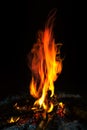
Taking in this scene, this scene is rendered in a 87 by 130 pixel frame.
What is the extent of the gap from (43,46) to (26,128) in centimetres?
119

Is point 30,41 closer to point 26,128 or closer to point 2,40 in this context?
point 2,40

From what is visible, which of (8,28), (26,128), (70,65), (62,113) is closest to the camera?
(26,128)

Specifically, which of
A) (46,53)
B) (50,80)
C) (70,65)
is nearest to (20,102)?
(50,80)

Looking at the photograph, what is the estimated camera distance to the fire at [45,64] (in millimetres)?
3445

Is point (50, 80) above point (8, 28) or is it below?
below

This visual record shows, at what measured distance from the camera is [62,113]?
2.96m

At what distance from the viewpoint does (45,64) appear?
142 inches

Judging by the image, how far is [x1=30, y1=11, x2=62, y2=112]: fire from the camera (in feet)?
11.3

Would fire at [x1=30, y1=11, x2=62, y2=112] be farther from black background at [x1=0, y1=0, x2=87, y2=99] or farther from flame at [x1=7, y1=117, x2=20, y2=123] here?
flame at [x1=7, y1=117, x2=20, y2=123]

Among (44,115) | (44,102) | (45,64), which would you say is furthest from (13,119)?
(45,64)

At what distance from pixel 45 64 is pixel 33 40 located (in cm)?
37

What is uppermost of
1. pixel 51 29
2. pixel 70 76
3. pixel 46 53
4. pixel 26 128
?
pixel 51 29

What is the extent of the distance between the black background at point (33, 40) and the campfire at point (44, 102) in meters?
0.10

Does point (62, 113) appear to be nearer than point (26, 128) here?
No
